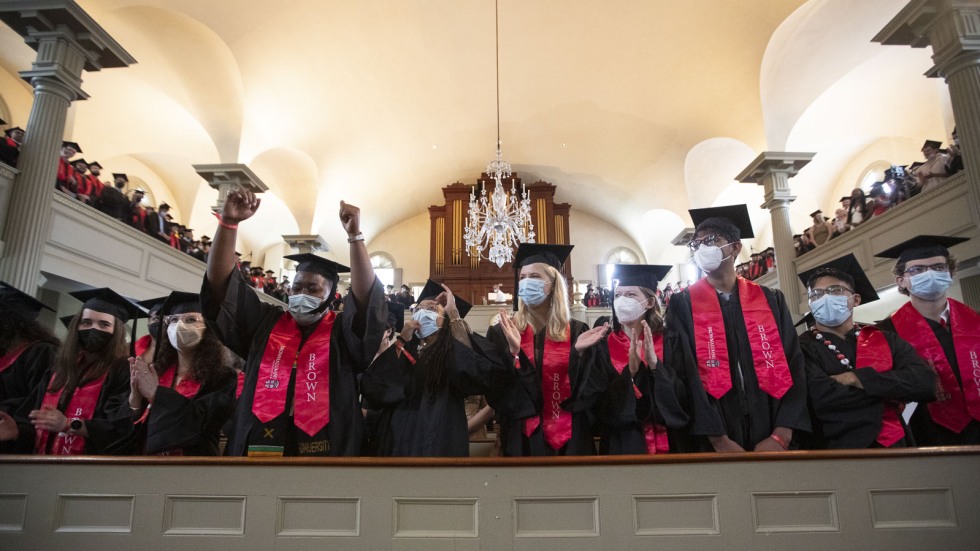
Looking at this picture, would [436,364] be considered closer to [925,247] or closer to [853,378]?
[853,378]

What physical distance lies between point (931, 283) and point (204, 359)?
3.56 m

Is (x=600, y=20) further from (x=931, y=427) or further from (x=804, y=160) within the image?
(x=931, y=427)

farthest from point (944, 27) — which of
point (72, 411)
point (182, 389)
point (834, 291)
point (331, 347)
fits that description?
point (72, 411)

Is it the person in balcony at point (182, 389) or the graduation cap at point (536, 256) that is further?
the graduation cap at point (536, 256)

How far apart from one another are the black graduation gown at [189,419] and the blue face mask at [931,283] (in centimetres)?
336

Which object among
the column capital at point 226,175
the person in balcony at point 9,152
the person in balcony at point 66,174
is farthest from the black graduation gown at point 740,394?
the column capital at point 226,175

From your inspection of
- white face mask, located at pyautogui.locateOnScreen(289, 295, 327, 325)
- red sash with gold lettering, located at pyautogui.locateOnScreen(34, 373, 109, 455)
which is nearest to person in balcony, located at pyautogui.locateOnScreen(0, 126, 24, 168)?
red sash with gold lettering, located at pyautogui.locateOnScreen(34, 373, 109, 455)

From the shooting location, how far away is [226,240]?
229 centimetres

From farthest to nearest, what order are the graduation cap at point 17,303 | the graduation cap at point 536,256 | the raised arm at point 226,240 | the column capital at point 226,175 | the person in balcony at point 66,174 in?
the column capital at point 226,175 → the person in balcony at point 66,174 → the graduation cap at point 17,303 → the graduation cap at point 536,256 → the raised arm at point 226,240

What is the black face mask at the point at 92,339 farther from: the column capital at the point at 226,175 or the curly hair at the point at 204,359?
the column capital at the point at 226,175

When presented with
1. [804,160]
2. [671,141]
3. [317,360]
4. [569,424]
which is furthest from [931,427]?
[671,141]

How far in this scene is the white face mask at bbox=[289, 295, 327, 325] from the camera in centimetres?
254

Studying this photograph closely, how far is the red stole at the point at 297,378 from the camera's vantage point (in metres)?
2.36

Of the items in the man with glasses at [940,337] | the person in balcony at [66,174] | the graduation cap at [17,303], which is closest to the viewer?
the man with glasses at [940,337]
